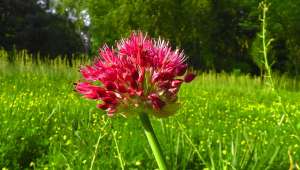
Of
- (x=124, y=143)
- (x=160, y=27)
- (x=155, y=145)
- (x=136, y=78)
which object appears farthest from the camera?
(x=160, y=27)

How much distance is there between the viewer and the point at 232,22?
4431cm

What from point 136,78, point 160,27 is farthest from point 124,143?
point 160,27

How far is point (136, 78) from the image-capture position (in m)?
1.29

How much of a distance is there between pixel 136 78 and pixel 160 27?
34.8 metres

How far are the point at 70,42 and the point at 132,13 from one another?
4.77 metres

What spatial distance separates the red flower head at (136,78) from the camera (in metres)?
1.27

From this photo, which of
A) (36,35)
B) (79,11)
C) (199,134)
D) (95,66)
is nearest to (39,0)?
(79,11)

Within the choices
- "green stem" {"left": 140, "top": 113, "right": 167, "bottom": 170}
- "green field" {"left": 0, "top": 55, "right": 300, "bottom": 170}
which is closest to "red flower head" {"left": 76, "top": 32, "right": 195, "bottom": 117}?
"green stem" {"left": 140, "top": 113, "right": 167, "bottom": 170}

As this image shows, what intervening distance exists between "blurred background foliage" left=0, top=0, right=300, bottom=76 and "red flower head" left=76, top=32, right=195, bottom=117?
2971 centimetres

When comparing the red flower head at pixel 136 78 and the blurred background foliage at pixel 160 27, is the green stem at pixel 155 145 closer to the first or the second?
the red flower head at pixel 136 78

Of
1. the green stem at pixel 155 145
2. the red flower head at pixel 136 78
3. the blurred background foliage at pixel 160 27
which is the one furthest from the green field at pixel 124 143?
the blurred background foliage at pixel 160 27

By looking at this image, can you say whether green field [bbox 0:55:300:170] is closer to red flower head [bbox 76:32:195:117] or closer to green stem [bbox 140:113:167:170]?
red flower head [bbox 76:32:195:117]

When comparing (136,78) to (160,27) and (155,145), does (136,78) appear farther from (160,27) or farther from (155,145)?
(160,27)

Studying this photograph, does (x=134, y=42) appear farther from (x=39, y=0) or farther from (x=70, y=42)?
(x=39, y=0)
